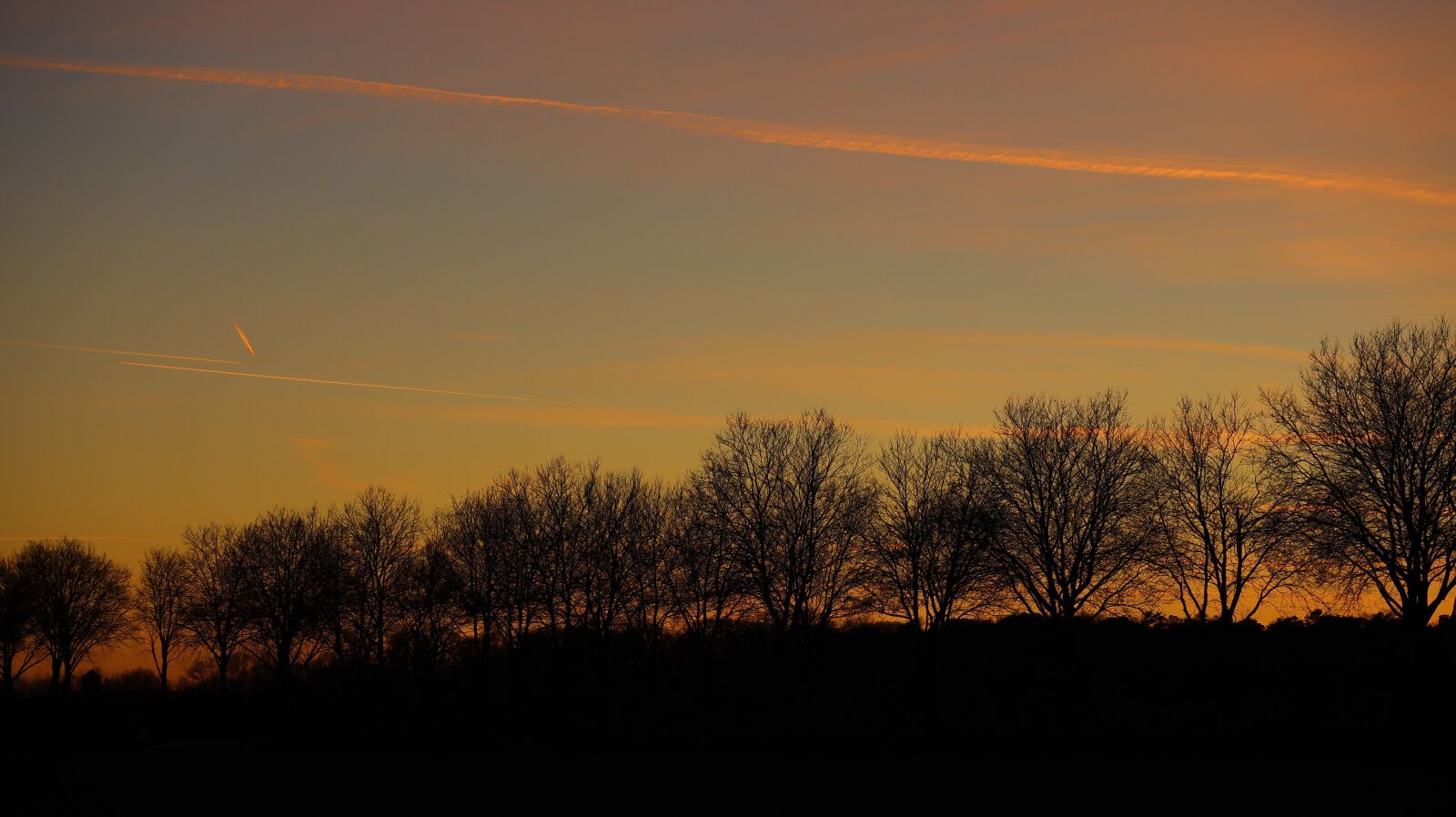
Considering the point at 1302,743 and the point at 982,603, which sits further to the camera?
the point at 982,603

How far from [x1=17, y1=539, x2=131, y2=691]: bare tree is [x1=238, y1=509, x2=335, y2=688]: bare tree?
14360 mm

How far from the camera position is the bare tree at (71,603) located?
316 ft

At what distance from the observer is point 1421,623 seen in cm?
4634

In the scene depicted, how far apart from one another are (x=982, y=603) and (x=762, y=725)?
20.6 m

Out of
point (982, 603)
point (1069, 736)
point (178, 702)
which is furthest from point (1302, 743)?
point (178, 702)

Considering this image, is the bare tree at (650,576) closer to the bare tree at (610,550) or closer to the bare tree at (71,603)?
the bare tree at (610,550)

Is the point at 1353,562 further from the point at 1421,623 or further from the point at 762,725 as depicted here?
the point at 762,725

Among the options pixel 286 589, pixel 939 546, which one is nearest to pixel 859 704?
pixel 939 546

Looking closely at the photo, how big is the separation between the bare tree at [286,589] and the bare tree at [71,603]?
14.4 metres

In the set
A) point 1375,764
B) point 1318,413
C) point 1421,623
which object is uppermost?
point 1318,413

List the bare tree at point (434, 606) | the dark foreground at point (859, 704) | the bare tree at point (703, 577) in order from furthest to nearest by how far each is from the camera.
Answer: the bare tree at point (434, 606)
the bare tree at point (703, 577)
the dark foreground at point (859, 704)

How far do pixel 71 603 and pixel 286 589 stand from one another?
20.9m

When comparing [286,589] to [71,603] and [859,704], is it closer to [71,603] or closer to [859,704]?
[71,603]

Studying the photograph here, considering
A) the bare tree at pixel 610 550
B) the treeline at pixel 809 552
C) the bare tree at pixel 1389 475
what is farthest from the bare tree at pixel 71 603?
the bare tree at pixel 1389 475
